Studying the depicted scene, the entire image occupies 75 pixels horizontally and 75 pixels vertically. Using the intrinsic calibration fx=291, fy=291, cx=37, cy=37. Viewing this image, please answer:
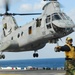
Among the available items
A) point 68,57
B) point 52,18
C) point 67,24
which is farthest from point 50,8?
point 68,57

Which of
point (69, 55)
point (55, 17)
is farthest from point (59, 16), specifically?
point (69, 55)

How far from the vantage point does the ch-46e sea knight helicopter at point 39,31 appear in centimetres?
3047

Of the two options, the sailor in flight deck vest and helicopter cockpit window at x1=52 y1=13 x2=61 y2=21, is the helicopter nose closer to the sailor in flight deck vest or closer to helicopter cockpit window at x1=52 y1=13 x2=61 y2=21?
helicopter cockpit window at x1=52 y1=13 x2=61 y2=21

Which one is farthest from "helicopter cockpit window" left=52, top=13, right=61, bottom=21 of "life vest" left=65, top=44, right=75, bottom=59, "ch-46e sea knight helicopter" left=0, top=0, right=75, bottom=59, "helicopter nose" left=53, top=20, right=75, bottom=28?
"life vest" left=65, top=44, right=75, bottom=59

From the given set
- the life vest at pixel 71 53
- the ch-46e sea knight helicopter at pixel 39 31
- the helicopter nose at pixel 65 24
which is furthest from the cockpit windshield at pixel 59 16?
the life vest at pixel 71 53

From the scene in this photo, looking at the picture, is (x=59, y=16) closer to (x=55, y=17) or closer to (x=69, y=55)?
(x=55, y=17)

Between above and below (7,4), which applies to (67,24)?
below

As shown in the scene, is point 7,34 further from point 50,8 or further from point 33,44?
point 50,8

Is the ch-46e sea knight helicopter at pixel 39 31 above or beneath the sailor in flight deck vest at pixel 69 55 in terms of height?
above

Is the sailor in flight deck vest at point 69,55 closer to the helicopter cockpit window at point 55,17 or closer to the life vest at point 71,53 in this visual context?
the life vest at point 71,53

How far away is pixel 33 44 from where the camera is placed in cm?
3653

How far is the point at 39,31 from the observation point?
33750 millimetres

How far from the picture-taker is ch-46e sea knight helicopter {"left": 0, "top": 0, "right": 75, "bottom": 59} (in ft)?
100.0

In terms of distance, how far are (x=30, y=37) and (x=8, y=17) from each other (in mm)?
10336
